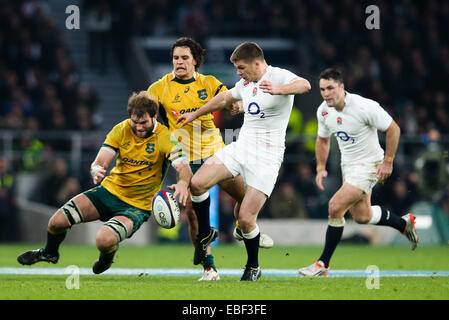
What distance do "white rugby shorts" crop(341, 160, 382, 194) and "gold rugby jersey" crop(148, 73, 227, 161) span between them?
152 cm

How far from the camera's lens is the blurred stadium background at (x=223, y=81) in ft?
54.6

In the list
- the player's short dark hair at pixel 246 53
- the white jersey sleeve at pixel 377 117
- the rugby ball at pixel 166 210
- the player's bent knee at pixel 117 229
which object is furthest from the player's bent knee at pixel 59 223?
the white jersey sleeve at pixel 377 117

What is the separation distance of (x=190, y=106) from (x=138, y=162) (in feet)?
2.82

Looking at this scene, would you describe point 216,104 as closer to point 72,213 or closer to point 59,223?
point 72,213

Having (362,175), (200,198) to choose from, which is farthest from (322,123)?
(200,198)

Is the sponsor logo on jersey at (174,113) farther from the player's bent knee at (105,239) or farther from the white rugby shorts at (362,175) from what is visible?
the white rugby shorts at (362,175)

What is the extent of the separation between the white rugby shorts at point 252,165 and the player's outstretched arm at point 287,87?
30.9 inches

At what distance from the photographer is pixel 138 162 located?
846 cm

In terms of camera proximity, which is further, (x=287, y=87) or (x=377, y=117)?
(x=377, y=117)

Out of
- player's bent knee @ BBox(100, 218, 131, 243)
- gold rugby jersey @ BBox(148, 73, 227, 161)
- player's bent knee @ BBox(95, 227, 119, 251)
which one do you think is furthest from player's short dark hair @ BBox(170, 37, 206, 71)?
player's bent knee @ BBox(95, 227, 119, 251)

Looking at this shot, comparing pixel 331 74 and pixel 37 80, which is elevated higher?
pixel 331 74

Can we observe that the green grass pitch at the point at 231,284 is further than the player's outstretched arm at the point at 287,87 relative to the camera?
No

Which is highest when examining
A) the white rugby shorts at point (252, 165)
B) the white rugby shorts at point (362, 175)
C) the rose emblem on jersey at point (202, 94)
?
the rose emblem on jersey at point (202, 94)

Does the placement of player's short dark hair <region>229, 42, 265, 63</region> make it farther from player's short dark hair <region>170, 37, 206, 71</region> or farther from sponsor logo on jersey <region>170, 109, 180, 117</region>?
sponsor logo on jersey <region>170, 109, 180, 117</region>
